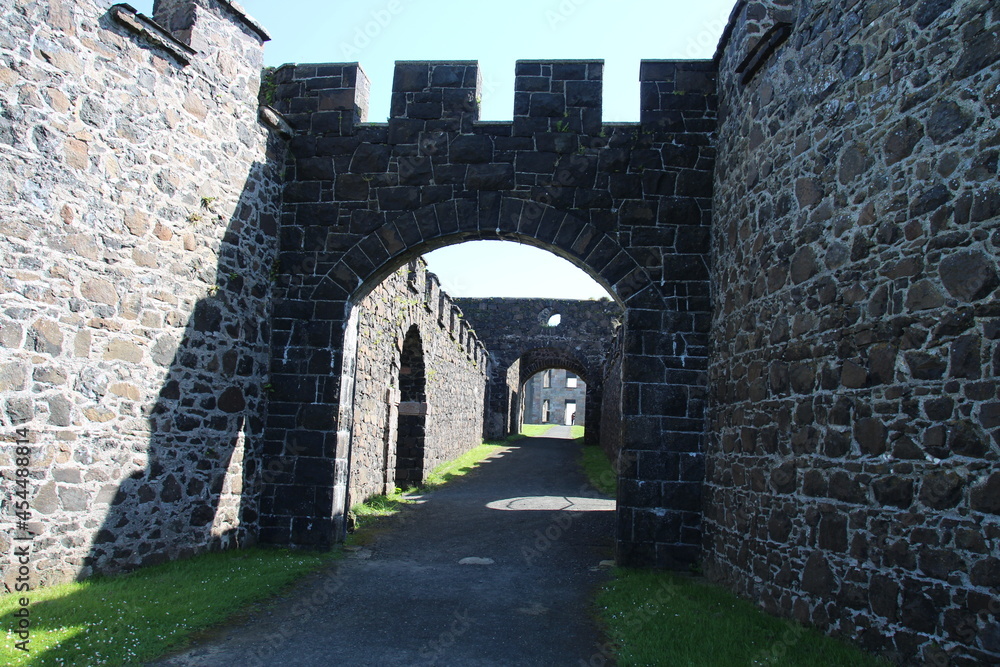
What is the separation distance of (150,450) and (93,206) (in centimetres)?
224

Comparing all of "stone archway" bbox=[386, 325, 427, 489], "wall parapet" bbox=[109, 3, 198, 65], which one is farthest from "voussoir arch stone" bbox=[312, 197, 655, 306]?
"stone archway" bbox=[386, 325, 427, 489]

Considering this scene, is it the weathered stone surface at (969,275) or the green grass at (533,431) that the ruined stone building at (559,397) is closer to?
the green grass at (533,431)

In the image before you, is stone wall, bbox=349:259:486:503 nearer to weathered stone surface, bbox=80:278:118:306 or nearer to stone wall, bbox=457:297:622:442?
weathered stone surface, bbox=80:278:118:306

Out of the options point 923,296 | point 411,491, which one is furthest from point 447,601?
point 411,491

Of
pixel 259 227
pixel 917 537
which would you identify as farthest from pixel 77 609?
pixel 917 537

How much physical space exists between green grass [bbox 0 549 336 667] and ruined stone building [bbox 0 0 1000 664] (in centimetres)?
42

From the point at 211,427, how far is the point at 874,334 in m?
6.15

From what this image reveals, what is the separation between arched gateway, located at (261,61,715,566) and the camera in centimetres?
769

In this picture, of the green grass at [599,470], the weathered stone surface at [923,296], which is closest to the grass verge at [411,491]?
the green grass at [599,470]

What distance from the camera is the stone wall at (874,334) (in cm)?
399

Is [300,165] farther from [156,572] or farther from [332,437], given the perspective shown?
[156,572]

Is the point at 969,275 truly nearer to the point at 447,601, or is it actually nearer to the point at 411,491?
the point at 447,601

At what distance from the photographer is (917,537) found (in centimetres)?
421

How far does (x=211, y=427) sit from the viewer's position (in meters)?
7.32
